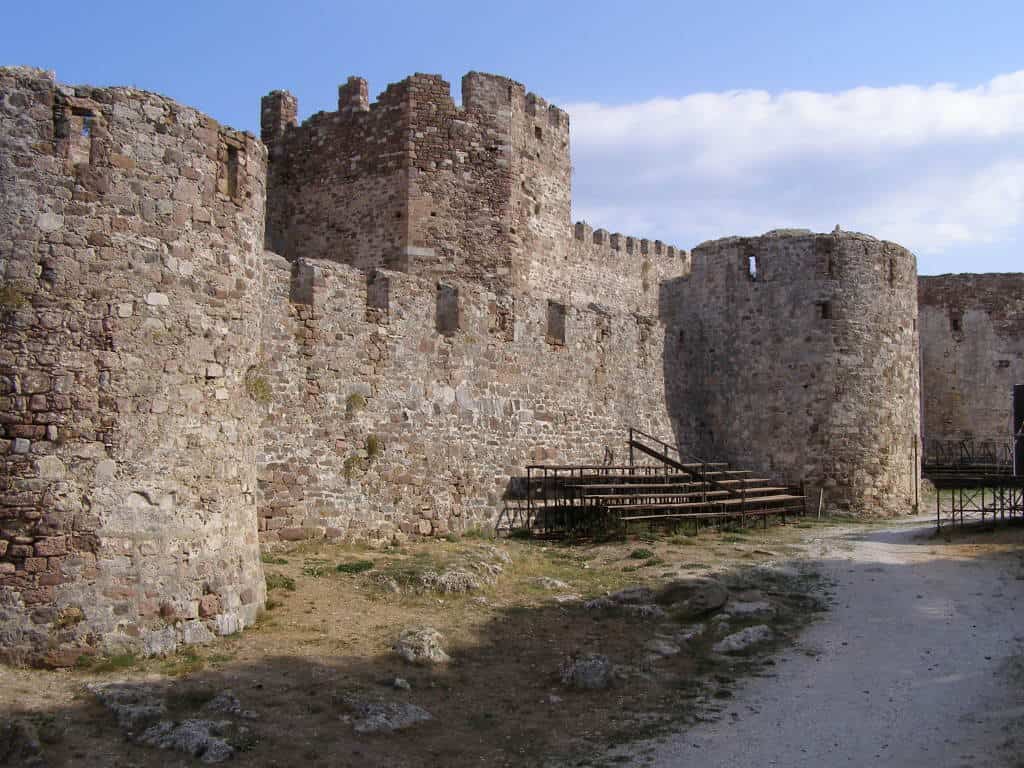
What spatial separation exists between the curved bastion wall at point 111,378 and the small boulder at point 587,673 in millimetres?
3170

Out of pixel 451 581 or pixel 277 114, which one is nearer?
pixel 451 581

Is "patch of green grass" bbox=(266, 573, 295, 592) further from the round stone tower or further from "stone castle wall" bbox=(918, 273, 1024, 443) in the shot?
"stone castle wall" bbox=(918, 273, 1024, 443)

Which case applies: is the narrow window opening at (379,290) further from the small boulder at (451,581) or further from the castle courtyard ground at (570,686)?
the small boulder at (451,581)

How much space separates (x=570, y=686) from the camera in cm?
944

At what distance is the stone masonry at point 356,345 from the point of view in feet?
28.3

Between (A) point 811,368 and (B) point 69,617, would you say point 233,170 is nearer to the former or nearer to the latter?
(B) point 69,617

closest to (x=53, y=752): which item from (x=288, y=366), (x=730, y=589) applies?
(x=288, y=366)

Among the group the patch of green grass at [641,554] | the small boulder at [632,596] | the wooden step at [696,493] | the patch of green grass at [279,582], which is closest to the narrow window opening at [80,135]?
the patch of green grass at [279,582]

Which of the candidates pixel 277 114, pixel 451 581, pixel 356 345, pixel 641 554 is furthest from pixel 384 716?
pixel 277 114

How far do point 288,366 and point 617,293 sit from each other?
16.1 m

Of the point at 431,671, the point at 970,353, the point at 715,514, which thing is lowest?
the point at 431,671

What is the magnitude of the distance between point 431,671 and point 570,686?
1.32 m

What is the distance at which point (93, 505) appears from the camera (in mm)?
8617

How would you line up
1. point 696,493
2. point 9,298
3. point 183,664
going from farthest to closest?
point 696,493 < point 183,664 < point 9,298
